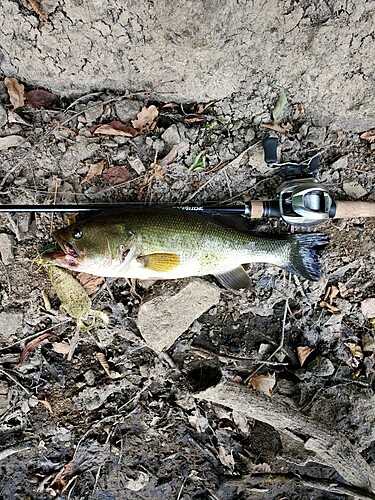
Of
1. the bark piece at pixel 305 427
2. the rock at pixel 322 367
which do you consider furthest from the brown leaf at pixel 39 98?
the rock at pixel 322 367

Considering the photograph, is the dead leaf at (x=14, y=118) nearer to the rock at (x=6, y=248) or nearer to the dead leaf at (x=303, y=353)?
the rock at (x=6, y=248)

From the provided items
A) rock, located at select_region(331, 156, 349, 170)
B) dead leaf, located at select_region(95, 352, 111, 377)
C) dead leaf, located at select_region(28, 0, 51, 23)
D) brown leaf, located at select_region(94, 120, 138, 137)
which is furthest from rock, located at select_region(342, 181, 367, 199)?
dead leaf, located at select_region(28, 0, 51, 23)

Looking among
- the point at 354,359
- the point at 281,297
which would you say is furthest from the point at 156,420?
the point at 354,359

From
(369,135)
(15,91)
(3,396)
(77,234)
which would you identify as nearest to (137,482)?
(3,396)

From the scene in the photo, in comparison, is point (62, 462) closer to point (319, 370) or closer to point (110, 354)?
point (110, 354)

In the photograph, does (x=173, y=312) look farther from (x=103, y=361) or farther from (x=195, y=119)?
(x=195, y=119)

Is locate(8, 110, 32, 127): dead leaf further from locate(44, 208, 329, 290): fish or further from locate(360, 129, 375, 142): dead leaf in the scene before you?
locate(360, 129, 375, 142): dead leaf
